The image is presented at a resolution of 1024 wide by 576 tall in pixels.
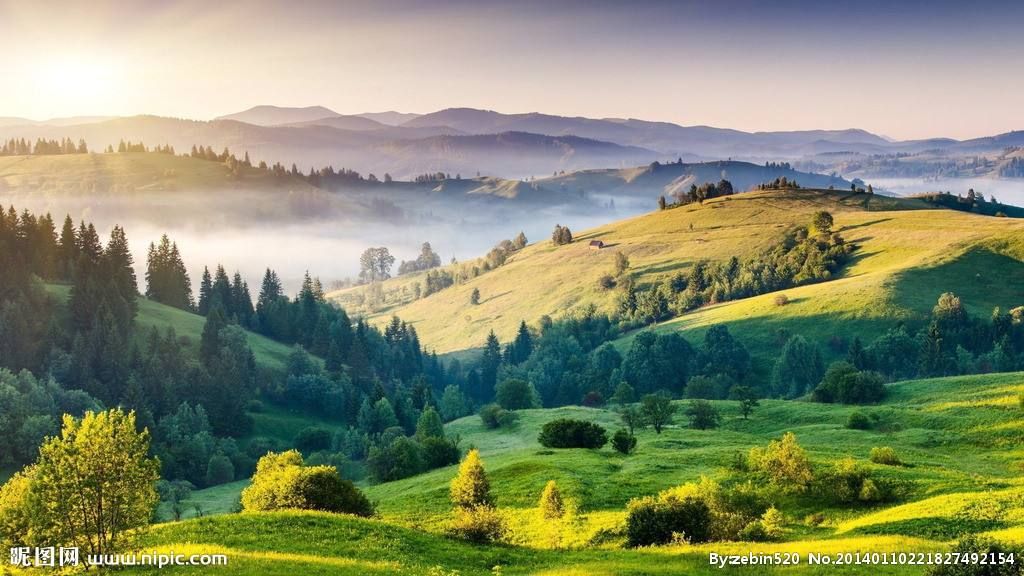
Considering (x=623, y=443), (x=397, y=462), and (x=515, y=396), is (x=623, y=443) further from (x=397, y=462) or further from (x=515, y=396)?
(x=515, y=396)

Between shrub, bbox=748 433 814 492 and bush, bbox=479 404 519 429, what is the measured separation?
7592 cm

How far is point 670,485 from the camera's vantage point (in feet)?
209

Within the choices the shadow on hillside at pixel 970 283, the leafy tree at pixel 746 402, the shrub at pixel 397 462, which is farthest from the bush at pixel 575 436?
the shadow on hillside at pixel 970 283

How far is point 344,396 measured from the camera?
557ft

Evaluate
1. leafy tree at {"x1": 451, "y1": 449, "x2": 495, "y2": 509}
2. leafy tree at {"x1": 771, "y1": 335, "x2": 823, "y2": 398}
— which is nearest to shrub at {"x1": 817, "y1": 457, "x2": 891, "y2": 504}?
leafy tree at {"x1": 451, "y1": 449, "x2": 495, "y2": 509}

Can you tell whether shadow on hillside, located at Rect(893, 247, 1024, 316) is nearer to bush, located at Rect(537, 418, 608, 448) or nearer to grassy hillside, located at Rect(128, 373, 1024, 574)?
grassy hillside, located at Rect(128, 373, 1024, 574)

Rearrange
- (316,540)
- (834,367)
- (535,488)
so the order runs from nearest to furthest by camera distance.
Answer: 1. (316,540)
2. (535,488)
3. (834,367)

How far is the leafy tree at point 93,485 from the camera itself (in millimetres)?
30719

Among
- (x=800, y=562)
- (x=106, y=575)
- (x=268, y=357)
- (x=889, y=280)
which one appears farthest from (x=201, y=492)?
(x=889, y=280)

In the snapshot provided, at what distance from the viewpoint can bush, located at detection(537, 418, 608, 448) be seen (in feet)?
296

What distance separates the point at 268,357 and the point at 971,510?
16505 cm

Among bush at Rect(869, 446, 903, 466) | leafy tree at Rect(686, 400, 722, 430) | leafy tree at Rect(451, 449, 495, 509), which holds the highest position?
leafy tree at Rect(451, 449, 495, 509)

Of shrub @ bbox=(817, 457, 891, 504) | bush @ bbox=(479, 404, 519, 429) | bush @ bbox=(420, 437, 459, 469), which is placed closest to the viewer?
shrub @ bbox=(817, 457, 891, 504)

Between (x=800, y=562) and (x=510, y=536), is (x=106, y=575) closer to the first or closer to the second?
(x=510, y=536)
